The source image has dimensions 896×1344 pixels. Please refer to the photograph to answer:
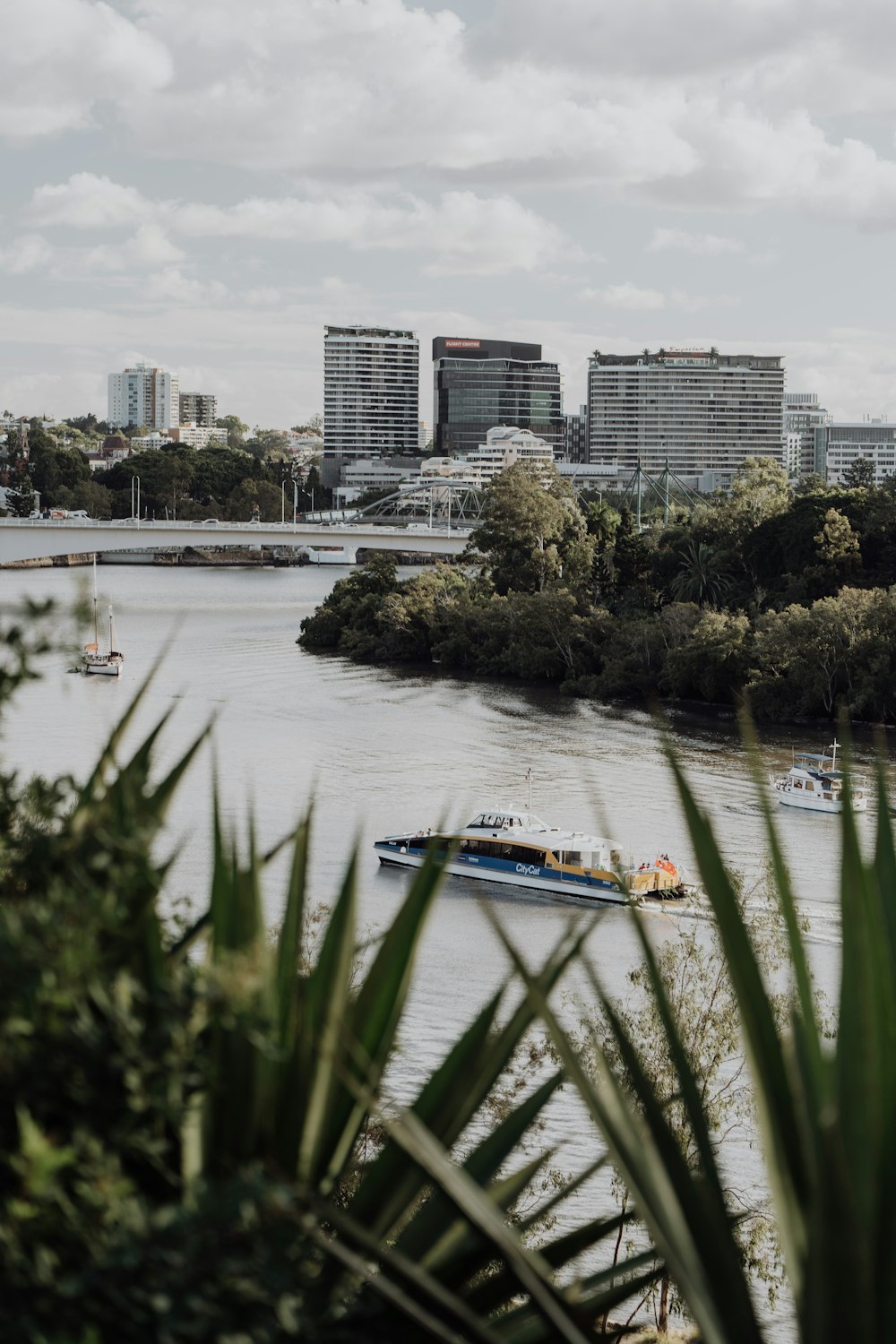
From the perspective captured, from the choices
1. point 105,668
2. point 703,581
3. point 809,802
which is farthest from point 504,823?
point 703,581

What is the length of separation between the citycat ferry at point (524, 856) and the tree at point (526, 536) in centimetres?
3020

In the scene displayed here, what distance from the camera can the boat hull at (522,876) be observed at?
23.8m

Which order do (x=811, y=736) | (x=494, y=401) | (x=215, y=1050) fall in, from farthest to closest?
(x=494, y=401) < (x=811, y=736) < (x=215, y=1050)

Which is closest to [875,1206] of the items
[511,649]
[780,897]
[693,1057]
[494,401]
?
[780,897]

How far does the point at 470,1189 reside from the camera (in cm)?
221

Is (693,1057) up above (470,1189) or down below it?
below

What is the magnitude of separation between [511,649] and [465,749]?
14.8 meters

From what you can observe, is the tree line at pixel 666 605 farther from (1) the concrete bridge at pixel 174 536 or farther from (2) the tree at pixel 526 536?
(1) the concrete bridge at pixel 174 536

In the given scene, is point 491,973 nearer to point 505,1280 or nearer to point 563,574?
point 505,1280

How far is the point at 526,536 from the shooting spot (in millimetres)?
56188

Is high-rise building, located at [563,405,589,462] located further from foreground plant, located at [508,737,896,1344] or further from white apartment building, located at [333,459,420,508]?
foreground plant, located at [508,737,896,1344]

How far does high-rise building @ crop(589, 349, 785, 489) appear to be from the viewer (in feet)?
502

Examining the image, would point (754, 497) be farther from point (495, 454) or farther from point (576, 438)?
point (576, 438)

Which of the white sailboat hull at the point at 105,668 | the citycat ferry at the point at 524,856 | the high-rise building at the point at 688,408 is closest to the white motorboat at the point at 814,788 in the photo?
the citycat ferry at the point at 524,856
